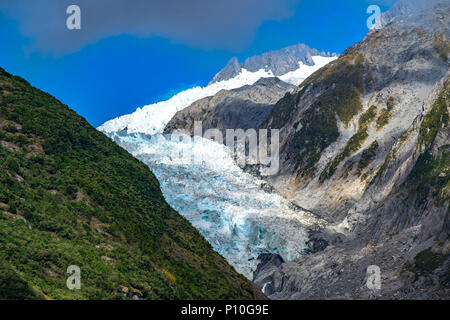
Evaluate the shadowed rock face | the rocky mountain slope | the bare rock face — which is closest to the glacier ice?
the rocky mountain slope

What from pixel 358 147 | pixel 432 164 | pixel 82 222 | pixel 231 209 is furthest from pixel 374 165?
pixel 82 222

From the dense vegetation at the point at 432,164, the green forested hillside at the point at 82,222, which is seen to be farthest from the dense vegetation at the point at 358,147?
the green forested hillside at the point at 82,222

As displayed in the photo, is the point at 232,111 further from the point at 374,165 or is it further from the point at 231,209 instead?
the point at 231,209

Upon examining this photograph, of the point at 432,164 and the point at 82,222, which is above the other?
the point at 432,164

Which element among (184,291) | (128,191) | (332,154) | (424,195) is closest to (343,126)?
(332,154)

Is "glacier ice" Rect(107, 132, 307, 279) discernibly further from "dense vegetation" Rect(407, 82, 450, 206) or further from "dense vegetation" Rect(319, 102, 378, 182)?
"dense vegetation" Rect(407, 82, 450, 206)

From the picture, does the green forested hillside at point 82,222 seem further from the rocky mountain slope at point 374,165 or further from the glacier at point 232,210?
the glacier at point 232,210
